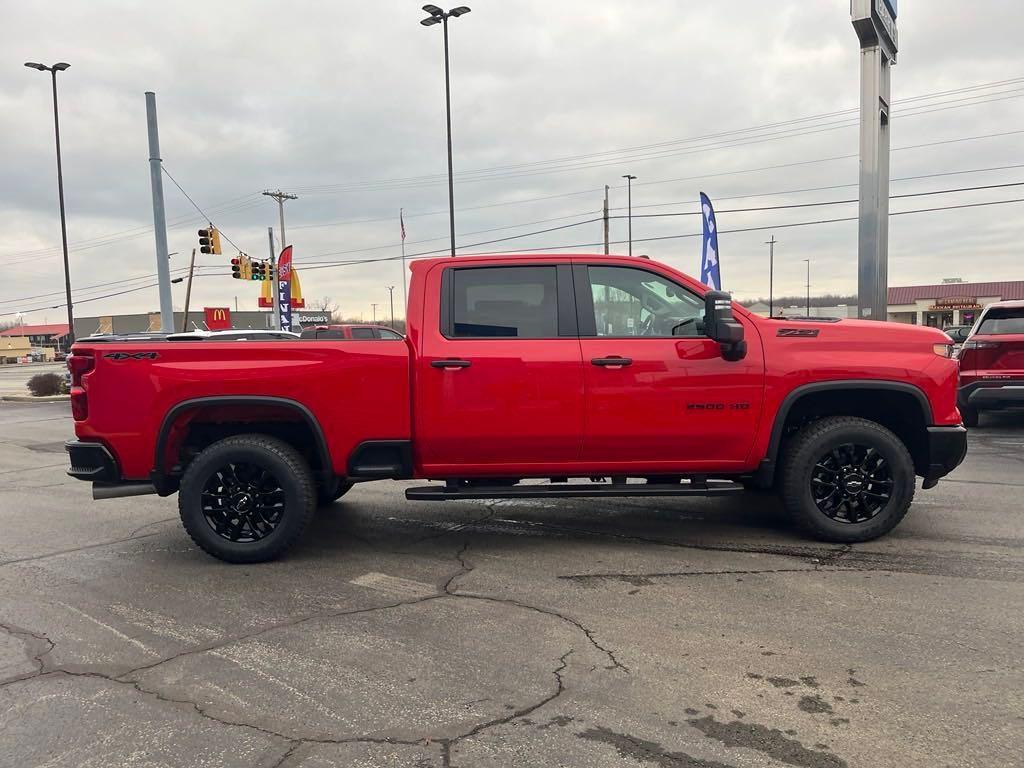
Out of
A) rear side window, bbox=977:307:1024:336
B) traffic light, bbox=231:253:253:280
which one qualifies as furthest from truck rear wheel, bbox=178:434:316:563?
traffic light, bbox=231:253:253:280

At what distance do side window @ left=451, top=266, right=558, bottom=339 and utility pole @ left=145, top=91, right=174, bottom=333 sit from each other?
47.3 feet

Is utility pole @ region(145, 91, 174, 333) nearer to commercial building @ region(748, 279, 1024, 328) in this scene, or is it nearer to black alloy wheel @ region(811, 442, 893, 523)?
black alloy wheel @ region(811, 442, 893, 523)

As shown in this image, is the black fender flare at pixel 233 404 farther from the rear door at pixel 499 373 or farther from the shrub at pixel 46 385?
Result: the shrub at pixel 46 385

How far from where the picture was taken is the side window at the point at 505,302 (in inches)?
194

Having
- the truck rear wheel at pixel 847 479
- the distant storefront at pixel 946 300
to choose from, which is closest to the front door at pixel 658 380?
the truck rear wheel at pixel 847 479

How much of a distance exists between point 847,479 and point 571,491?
1912 mm

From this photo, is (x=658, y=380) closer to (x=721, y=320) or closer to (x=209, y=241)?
(x=721, y=320)

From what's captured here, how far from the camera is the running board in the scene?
195 inches

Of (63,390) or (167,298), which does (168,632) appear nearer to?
(167,298)

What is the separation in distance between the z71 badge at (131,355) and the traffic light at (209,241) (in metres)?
21.8

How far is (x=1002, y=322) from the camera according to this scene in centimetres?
951

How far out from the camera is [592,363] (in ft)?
15.7

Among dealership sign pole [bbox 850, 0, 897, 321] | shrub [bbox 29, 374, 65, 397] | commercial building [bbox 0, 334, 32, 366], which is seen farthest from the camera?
commercial building [bbox 0, 334, 32, 366]

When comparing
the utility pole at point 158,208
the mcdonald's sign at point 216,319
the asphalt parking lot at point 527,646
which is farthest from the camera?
the mcdonald's sign at point 216,319
